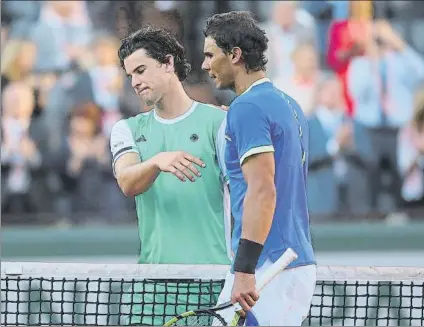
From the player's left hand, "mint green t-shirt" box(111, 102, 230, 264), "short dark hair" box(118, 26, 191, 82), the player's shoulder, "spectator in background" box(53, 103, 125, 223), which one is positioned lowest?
"spectator in background" box(53, 103, 125, 223)

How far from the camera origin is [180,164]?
3975 millimetres

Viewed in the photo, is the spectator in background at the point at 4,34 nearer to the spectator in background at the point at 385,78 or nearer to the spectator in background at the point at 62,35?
the spectator in background at the point at 62,35

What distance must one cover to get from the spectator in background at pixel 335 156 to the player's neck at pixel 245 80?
4.14m

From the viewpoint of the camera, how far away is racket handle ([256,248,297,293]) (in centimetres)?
364

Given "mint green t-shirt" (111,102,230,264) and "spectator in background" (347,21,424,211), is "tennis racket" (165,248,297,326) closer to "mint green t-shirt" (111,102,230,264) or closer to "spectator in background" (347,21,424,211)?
"mint green t-shirt" (111,102,230,264)

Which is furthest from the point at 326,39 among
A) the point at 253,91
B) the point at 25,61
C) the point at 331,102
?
the point at 253,91

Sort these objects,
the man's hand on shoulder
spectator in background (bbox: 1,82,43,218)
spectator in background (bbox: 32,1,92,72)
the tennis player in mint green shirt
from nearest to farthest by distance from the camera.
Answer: the man's hand on shoulder < the tennis player in mint green shirt < spectator in background (bbox: 1,82,43,218) < spectator in background (bbox: 32,1,92,72)

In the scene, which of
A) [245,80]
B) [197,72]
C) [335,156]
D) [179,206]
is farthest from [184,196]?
[335,156]

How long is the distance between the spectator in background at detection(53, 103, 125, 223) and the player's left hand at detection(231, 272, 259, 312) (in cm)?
440

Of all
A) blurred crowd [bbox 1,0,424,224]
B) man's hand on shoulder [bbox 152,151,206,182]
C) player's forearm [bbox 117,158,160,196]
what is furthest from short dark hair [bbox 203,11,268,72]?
blurred crowd [bbox 1,0,424,224]

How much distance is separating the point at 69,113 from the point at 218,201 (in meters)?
3.89

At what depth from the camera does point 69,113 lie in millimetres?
8016

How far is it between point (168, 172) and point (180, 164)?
14 centimetres

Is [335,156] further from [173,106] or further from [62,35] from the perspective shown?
[173,106]
